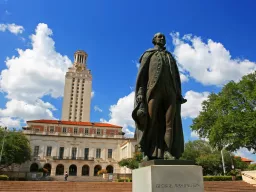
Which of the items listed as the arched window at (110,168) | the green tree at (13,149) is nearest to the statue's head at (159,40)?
the green tree at (13,149)

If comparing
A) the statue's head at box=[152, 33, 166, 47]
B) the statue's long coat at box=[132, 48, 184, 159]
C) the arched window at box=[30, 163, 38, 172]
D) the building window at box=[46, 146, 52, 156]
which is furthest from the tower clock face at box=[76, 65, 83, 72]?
the statue's long coat at box=[132, 48, 184, 159]

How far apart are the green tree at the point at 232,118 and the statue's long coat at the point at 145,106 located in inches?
838

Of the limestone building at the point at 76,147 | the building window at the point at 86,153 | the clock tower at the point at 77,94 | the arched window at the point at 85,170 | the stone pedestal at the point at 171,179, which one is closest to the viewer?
the stone pedestal at the point at 171,179

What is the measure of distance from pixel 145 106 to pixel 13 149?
4367 cm

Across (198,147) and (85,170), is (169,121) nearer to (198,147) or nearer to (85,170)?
(198,147)

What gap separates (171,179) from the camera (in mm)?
3723

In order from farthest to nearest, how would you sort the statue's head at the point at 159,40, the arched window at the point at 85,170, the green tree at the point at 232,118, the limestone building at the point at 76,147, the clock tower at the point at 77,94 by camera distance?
the clock tower at the point at 77,94, the arched window at the point at 85,170, the limestone building at the point at 76,147, the green tree at the point at 232,118, the statue's head at the point at 159,40

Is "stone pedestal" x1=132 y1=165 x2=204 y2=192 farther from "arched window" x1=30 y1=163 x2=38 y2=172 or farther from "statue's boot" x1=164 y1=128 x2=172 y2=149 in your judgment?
"arched window" x1=30 y1=163 x2=38 y2=172

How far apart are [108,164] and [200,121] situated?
43.3 metres

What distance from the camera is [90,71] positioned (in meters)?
101

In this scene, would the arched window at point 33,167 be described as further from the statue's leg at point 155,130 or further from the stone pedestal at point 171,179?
the stone pedestal at point 171,179

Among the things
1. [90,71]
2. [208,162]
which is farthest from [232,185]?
[90,71]

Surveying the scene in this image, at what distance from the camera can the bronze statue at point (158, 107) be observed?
4605 mm

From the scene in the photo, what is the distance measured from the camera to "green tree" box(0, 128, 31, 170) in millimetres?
41438
